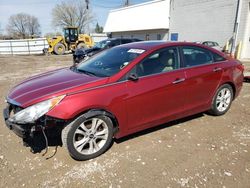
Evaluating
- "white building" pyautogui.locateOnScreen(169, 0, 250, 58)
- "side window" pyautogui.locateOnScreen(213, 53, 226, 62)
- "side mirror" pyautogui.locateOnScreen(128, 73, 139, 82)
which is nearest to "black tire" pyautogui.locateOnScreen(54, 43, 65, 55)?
"white building" pyautogui.locateOnScreen(169, 0, 250, 58)

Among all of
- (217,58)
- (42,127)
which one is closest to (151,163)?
(42,127)

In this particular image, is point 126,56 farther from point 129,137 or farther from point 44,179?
point 44,179

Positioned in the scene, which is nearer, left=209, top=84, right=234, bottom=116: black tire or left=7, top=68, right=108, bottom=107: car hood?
left=7, top=68, right=108, bottom=107: car hood

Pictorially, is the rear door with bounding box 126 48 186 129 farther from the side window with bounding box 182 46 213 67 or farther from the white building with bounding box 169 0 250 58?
the white building with bounding box 169 0 250 58

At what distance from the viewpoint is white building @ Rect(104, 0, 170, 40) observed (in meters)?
25.0

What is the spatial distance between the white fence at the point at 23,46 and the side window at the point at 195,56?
26.0 metres

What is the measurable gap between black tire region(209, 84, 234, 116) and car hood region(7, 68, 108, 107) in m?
2.44

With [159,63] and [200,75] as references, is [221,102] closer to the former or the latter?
[200,75]

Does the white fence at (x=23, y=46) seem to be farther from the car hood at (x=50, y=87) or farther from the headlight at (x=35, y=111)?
the headlight at (x=35, y=111)

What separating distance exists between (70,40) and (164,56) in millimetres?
21138

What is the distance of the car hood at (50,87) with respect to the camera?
292 cm

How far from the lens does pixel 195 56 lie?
4.08 meters

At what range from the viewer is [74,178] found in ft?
9.21

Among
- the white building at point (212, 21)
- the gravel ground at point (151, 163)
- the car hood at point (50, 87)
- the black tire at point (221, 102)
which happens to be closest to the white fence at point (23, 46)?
the white building at point (212, 21)
